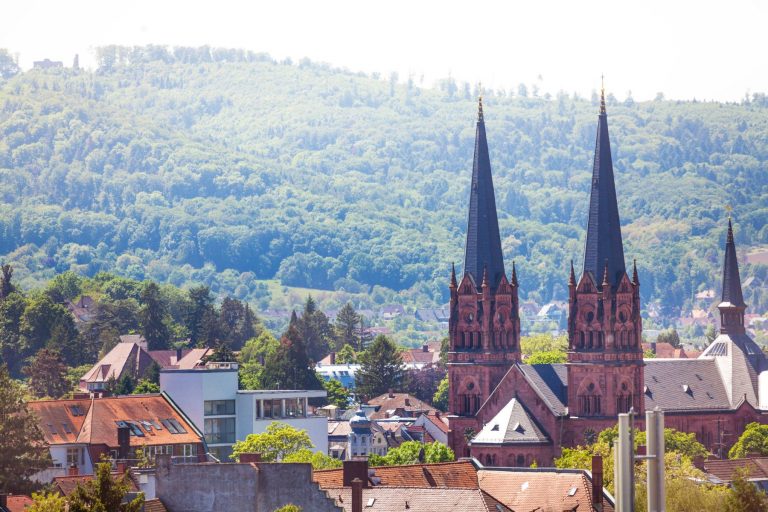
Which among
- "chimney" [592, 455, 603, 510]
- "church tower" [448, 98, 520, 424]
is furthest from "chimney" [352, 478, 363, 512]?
"church tower" [448, 98, 520, 424]

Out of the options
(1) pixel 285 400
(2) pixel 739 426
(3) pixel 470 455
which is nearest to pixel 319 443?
(1) pixel 285 400

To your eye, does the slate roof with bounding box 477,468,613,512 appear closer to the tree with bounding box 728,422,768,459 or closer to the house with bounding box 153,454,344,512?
the house with bounding box 153,454,344,512

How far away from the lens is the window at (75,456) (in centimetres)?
11025

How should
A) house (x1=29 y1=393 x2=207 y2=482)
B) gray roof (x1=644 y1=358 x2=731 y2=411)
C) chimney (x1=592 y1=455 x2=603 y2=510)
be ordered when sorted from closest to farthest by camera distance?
chimney (x1=592 y1=455 x2=603 y2=510)
house (x1=29 y1=393 x2=207 y2=482)
gray roof (x1=644 y1=358 x2=731 y2=411)

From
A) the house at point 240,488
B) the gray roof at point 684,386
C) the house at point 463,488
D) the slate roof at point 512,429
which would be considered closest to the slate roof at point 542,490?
the house at point 463,488

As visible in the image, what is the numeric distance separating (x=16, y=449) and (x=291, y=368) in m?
109

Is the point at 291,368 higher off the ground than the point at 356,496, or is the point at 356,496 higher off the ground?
the point at 356,496

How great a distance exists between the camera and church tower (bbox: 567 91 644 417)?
142 m

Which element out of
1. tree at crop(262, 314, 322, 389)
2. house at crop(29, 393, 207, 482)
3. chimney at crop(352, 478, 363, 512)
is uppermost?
chimney at crop(352, 478, 363, 512)

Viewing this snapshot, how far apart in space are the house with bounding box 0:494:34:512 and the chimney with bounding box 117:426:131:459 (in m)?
28.1

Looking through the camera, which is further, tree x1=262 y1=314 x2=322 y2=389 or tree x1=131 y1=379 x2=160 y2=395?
tree x1=262 y1=314 x2=322 y2=389

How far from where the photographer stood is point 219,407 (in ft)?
408

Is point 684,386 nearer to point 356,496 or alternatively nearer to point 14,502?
point 14,502

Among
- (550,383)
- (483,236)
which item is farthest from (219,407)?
(550,383)
